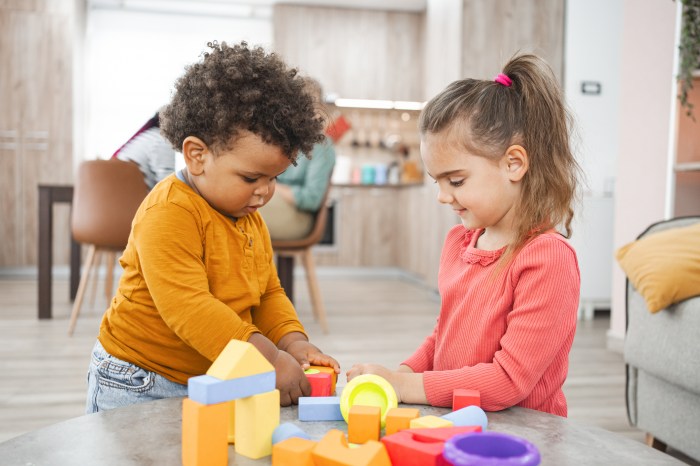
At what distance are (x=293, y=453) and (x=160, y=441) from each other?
192 mm

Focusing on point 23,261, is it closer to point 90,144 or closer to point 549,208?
point 90,144

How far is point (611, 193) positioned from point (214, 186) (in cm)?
382

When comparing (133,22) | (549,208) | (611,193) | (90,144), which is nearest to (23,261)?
(90,144)

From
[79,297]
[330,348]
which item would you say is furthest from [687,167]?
[79,297]

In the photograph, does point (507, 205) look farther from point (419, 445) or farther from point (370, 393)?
point (419, 445)

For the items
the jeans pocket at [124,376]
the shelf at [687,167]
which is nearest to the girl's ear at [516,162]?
the jeans pocket at [124,376]

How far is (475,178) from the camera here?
98cm

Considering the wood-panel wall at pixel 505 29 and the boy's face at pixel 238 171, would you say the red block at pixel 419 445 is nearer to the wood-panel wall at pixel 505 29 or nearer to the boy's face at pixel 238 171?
the boy's face at pixel 238 171

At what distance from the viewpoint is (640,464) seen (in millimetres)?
643

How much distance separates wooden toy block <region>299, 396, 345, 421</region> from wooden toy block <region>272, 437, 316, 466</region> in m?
0.15

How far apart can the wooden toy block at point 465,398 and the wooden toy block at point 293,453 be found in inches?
9.4

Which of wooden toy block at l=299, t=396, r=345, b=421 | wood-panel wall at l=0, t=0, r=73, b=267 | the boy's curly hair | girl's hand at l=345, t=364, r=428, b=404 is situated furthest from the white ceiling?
wooden toy block at l=299, t=396, r=345, b=421

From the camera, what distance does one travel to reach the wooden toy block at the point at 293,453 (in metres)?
0.59

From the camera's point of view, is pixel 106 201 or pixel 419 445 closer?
pixel 419 445
